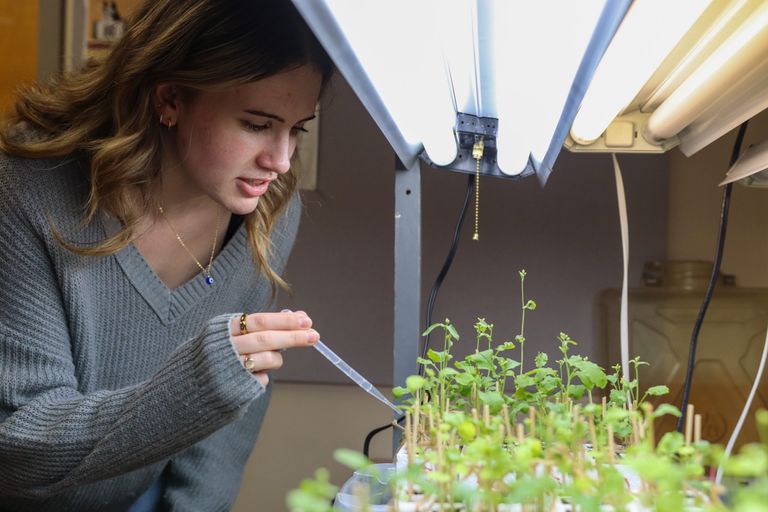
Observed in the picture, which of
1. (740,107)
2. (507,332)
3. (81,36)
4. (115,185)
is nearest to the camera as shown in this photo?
(740,107)

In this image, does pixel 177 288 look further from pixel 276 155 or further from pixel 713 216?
pixel 713 216

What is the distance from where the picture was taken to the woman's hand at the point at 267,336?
3.12 ft

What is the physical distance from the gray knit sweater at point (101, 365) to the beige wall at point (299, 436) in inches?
22.6

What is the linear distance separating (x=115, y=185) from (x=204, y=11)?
0.29m

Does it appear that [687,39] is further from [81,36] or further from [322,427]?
[81,36]

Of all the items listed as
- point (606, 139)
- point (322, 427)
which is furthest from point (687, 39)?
point (322, 427)

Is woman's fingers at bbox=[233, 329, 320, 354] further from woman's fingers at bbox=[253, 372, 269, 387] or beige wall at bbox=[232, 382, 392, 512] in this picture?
beige wall at bbox=[232, 382, 392, 512]

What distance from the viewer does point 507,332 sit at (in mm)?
1995

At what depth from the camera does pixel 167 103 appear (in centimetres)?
123

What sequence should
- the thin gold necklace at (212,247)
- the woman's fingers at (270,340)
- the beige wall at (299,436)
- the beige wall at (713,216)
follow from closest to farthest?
the woman's fingers at (270,340), the thin gold necklace at (212,247), the beige wall at (713,216), the beige wall at (299,436)

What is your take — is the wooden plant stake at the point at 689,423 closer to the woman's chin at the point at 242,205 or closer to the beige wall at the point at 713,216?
the woman's chin at the point at 242,205

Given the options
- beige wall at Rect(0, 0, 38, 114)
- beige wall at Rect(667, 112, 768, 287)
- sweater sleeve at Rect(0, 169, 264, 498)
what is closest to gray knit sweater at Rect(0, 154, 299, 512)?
sweater sleeve at Rect(0, 169, 264, 498)

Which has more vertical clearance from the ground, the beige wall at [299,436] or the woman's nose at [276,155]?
the woman's nose at [276,155]

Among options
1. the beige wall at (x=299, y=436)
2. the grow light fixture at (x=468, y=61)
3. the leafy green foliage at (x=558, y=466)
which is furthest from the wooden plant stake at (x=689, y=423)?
the beige wall at (x=299, y=436)
